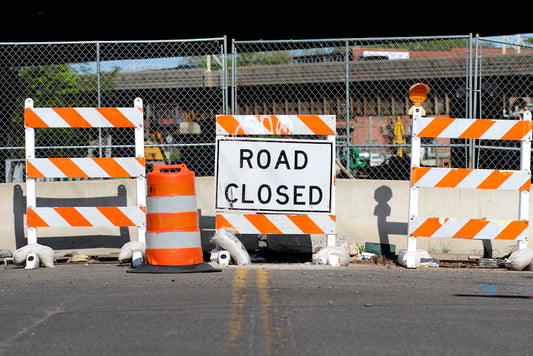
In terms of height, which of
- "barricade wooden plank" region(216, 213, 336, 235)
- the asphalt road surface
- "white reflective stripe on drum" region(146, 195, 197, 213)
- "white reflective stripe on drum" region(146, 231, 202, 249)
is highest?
"white reflective stripe on drum" region(146, 195, 197, 213)

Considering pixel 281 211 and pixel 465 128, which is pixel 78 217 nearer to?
pixel 281 211

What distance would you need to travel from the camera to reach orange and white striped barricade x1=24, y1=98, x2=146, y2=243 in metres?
10.5

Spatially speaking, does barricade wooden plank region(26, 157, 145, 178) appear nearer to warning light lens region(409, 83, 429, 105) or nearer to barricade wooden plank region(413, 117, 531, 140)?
barricade wooden plank region(413, 117, 531, 140)

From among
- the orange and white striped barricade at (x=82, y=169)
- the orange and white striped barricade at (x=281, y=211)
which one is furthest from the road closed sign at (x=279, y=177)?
the orange and white striped barricade at (x=82, y=169)

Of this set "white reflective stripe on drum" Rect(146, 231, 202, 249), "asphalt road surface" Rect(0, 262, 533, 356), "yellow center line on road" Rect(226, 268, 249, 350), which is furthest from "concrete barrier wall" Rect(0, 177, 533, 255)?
"yellow center line on road" Rect(226, 268, 249, 350)

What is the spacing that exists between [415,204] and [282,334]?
15.5 feet

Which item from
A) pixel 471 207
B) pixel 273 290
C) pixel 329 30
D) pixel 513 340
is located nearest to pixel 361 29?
pixel 329 30

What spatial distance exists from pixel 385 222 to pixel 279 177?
6.30ft

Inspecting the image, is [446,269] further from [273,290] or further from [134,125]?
[134,125]

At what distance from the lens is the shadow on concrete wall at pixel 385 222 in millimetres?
11398

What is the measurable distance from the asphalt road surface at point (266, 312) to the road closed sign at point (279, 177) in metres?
0.98

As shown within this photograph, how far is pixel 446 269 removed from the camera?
10.4m

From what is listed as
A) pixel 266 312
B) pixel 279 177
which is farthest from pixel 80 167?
pixel 266 312

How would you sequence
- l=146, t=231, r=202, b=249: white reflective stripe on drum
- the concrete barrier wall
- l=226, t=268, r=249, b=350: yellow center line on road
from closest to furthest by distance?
1. l=226, t=268, r=249, b=350: yellow center line on road
2. l=146, t=231, r=202, b=249: white reflective stripe on drum
3. the concrete barrier wall
